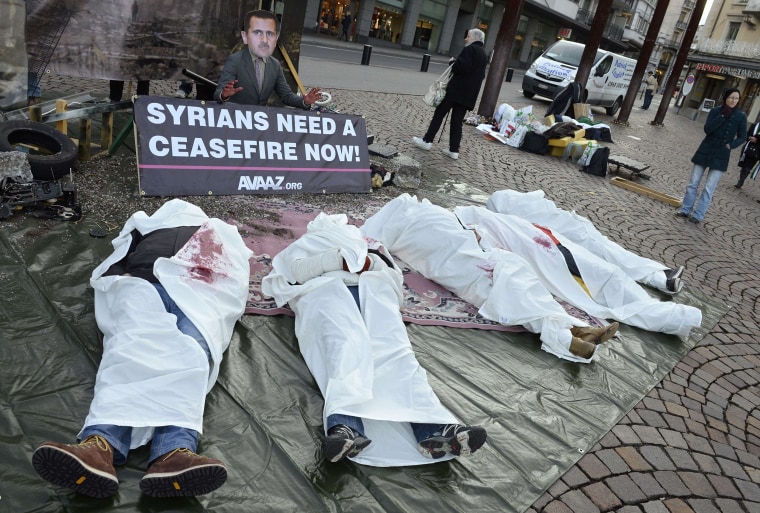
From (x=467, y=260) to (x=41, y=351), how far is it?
2.84 m

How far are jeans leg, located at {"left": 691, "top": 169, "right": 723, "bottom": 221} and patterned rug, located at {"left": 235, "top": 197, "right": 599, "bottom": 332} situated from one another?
5.07 metres

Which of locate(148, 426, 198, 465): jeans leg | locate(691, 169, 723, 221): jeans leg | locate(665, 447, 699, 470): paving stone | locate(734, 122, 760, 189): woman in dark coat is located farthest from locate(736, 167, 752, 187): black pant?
locate(148, 426, 198, 465): jeans leg

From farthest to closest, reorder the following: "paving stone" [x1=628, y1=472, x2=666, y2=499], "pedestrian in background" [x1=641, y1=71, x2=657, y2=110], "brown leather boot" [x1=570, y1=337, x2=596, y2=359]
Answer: "pedestrian in background" [x1=641, y1=71, x2=657, y2=110], "brown leather boot" [x1=570, y1=337, x2=596, y2=359], "paving stone" [x1=628, y1=472, x2=666, y2=499]

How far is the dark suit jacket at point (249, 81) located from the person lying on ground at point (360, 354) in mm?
2569

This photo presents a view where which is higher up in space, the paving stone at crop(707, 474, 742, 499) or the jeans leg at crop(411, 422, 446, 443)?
the jeans leg at crop(411, 422, 446, 443)

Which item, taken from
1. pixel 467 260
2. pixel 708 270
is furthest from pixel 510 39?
pixel 467 260

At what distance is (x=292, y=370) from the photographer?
315 cm

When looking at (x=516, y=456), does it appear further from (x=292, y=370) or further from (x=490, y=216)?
(x=490, y=216)

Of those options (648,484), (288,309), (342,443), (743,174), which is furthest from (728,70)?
(342,443)

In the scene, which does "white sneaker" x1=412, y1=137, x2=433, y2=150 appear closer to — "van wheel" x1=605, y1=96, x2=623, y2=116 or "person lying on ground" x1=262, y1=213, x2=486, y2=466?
"person lying on ground" x1=262, y1=213, x2=486, y2=466

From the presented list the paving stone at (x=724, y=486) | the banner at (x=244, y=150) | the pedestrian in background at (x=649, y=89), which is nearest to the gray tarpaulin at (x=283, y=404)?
the paving stone at (x=724, y=486)

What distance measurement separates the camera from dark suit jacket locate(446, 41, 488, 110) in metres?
8.52

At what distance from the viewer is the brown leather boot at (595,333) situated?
3.85 metres

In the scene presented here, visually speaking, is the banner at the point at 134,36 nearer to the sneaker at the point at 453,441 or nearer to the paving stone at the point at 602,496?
the sneaker at the point at 453,441
